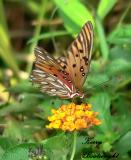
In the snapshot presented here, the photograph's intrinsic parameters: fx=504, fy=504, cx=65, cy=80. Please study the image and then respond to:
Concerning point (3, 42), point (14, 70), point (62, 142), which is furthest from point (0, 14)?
point (62, 142)

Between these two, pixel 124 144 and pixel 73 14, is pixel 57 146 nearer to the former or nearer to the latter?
pixel 124 144

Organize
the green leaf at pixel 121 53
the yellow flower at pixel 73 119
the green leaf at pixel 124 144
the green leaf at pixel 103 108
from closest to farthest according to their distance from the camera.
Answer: the yellow flower at pixel 73 119
the green leaf at pixel 124 144
the green leaf at pixel 103 108
the green leaf at pixel 121 53

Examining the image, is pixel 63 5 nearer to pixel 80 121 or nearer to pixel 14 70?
pixel 14 70

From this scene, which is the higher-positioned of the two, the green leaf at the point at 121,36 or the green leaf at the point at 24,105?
the green leaf at the point at 121,36

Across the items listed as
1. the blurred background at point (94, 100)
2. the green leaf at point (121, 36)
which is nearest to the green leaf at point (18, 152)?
the blurred background at point (94, 100)

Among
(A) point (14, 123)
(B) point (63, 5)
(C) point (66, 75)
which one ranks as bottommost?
(A) point (14, 123)

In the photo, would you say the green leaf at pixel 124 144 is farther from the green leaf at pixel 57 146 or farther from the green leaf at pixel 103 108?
the green leaf at pixel 57 146
